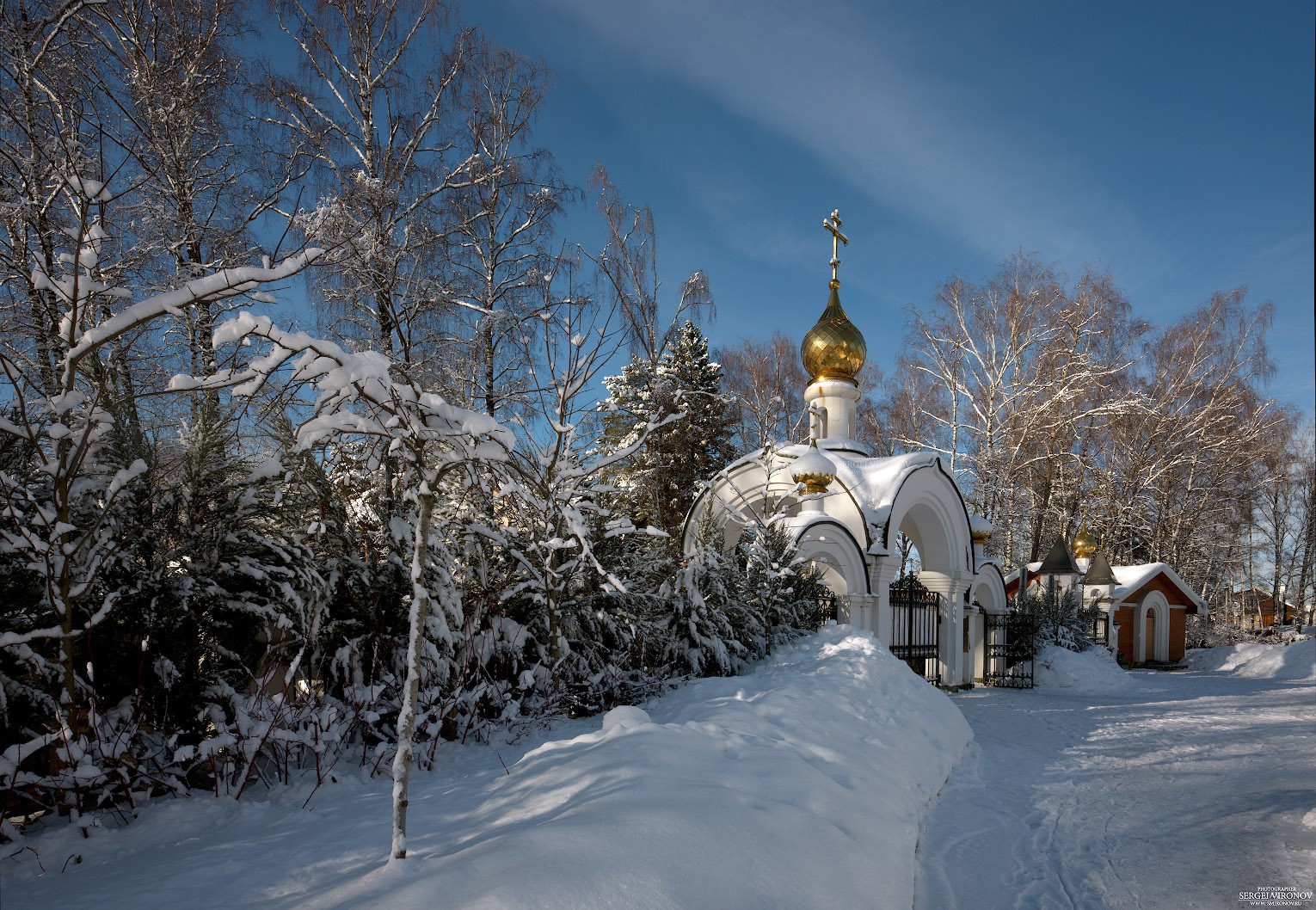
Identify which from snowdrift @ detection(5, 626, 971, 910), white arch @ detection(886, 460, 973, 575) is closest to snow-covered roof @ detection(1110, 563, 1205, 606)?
white arch @ detection(886, 460, 973, 575)

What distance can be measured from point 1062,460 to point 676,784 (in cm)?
2481

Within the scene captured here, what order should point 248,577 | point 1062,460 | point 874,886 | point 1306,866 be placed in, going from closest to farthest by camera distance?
point 874,886
point 1306,866
point 248,577
point 1062,460

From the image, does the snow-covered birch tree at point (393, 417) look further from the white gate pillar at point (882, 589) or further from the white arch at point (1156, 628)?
the white arch at point (1156, 628)

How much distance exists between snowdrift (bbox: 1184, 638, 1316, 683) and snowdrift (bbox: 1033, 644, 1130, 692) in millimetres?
5590

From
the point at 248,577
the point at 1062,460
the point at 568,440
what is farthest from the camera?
the point at 1062,460

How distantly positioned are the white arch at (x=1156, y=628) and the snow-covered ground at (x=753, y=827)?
17.9m

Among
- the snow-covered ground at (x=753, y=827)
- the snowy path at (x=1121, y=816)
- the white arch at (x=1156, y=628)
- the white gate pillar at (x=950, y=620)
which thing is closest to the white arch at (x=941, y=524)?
the white gate pillar at (x=950, y=620)

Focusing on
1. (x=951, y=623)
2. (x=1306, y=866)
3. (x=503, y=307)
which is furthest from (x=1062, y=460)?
(x=1306, y=866)

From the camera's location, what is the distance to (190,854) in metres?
2.98

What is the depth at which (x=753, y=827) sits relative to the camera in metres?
3.30

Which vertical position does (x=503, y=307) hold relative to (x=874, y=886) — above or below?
above

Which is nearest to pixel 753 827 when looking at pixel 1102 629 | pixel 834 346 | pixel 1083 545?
pixel 834 346

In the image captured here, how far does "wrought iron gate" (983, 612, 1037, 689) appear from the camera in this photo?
1578 centimetres

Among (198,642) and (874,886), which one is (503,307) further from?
(874,886)
